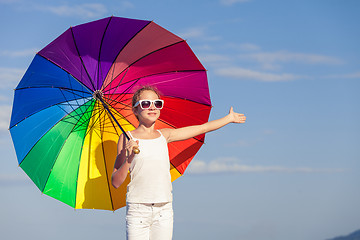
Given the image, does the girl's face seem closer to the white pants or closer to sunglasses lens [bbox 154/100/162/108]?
sunglasses lens [bbox 154/100/162/108]

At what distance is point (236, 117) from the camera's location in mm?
6953

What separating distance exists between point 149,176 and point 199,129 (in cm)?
123

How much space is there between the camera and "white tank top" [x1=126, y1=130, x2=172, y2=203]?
5.83m

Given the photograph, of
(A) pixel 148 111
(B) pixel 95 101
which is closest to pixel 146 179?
(A) pixel 148 111

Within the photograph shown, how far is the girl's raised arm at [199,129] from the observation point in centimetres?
655

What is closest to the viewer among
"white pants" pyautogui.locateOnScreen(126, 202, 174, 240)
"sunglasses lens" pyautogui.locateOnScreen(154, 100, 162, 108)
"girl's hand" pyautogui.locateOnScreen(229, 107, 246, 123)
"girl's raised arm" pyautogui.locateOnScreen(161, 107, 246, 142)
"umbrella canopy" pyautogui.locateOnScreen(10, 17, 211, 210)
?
"white pants" pyautogui.locateOnScreen(126, 202, 174, 240)

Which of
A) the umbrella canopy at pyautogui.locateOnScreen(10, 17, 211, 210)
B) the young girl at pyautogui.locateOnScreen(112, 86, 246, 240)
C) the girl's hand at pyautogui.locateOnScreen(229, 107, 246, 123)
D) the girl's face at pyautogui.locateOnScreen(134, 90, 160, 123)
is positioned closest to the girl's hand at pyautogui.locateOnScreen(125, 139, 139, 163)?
the young girl at pyautogui.locateOnScreen(112, 86, 246, 240)

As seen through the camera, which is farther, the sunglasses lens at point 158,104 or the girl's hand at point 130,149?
the sunglasses lens at point 158,104

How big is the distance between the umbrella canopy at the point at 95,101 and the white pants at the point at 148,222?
1.73m

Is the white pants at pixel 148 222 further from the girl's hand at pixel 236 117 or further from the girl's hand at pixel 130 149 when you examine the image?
the girl's hand at pixel 236 117

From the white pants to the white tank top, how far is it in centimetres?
9

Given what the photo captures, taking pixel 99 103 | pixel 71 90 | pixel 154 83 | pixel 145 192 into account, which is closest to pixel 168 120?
pixel 154 83

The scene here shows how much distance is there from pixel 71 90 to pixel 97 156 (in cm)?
115

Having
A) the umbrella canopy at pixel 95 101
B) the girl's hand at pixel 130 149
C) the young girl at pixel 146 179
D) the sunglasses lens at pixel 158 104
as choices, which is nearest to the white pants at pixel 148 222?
the young girl at pixel 146 179
